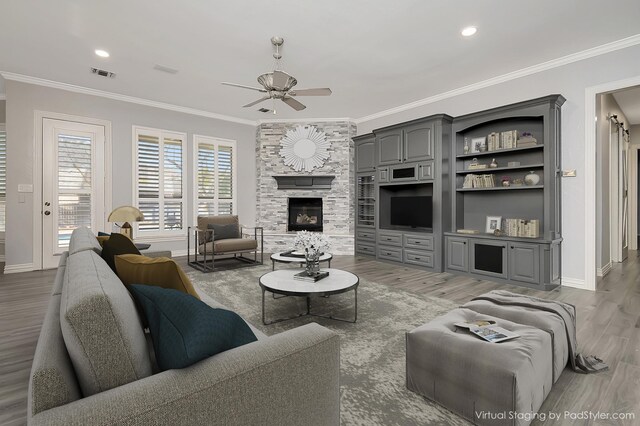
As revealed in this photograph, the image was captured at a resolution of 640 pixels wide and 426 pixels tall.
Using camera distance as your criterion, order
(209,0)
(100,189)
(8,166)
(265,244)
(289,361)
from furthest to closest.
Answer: (265,244) → (100,189) → (8,166) → (209,0) → (289,361)

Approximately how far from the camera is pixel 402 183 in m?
5.44

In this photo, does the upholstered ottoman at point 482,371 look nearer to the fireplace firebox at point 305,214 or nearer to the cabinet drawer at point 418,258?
the cabinet drawer at point 418,258

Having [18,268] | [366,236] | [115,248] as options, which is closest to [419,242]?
→ [366,236]

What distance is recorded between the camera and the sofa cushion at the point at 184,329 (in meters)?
0.88

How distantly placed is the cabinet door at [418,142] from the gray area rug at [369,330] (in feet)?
7.67

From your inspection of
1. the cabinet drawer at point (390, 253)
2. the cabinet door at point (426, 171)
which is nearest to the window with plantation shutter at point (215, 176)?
the cabinet drawer at point (390, 253)

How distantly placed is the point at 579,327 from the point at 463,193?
275cm

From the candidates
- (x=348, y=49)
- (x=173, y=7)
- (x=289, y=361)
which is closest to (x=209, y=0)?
(x=173, y=7)

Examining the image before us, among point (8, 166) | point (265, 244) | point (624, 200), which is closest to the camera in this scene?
point (8, 166)

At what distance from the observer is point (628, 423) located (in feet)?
5.11

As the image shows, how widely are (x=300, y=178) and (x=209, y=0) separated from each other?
4.14 metres

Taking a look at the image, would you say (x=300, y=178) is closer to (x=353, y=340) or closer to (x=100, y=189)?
(x=100, y=189)

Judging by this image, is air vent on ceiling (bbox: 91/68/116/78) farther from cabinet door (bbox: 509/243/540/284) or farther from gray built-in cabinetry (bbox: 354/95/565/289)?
cabinet door (bbox: 509/243/540/284)

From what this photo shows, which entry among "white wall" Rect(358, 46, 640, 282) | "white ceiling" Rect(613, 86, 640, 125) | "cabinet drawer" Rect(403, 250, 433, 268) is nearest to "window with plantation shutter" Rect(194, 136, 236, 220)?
"cabinet drawer" Rect(403, 250, 433, 268)
